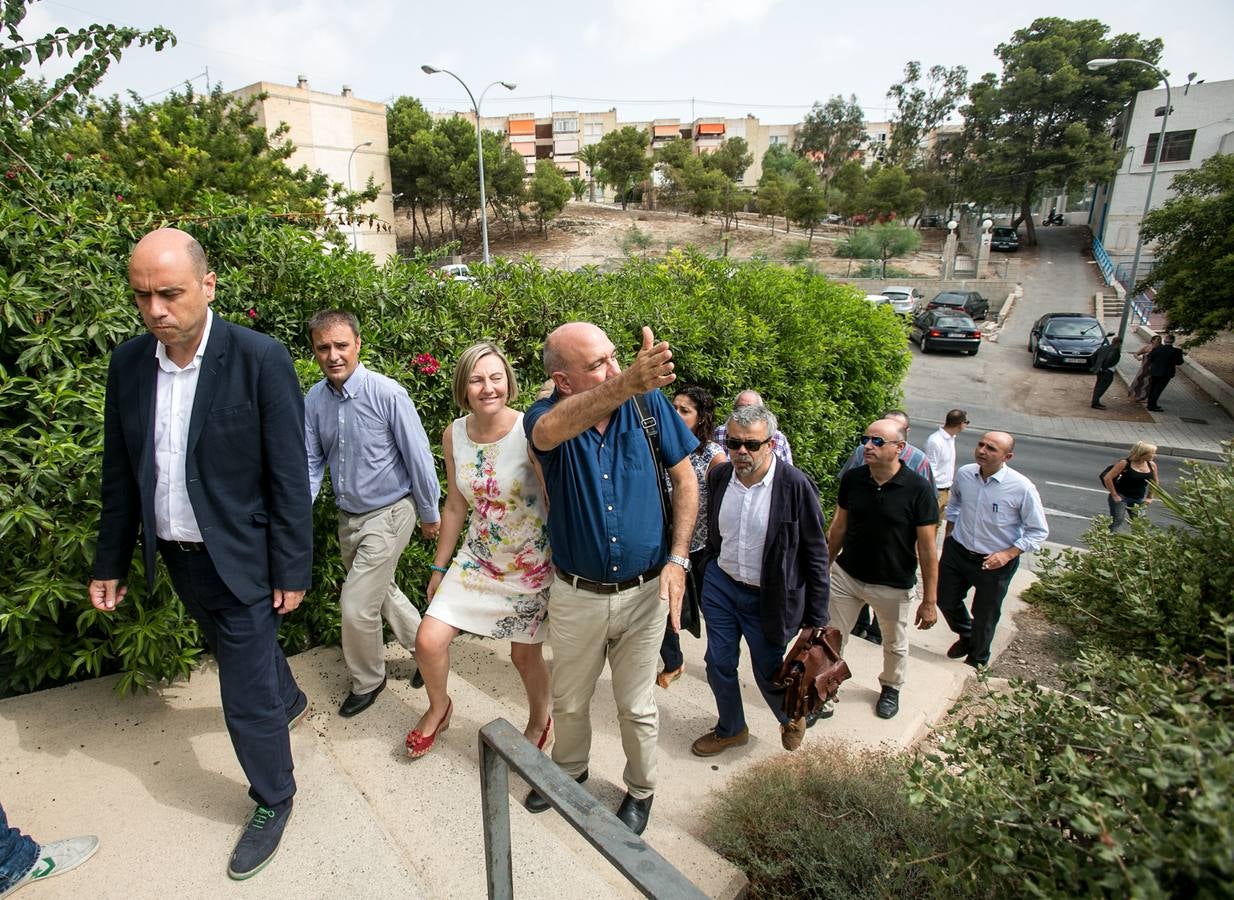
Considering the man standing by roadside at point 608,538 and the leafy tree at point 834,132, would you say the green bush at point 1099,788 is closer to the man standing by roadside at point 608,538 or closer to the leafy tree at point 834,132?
the man standing by roadside at point 608,538

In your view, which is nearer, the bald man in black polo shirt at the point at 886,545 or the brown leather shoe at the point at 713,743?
the brown leather shoe at the point at 713,743

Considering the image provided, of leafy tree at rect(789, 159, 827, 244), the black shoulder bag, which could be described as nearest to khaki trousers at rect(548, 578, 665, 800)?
the black shoulder bag

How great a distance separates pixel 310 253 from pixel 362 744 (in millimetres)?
2610

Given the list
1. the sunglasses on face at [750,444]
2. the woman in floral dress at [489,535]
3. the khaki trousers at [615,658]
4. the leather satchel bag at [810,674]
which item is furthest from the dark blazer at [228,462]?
the leather satchel bag at [810,674]

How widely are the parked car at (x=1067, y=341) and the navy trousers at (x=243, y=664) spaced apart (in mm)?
22863

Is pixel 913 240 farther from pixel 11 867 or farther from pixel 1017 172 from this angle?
pixel 11 867

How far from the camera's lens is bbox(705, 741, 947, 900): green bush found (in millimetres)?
2436

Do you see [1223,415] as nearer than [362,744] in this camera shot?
No

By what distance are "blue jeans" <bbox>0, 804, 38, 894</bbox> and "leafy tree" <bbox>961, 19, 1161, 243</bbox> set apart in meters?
45.5

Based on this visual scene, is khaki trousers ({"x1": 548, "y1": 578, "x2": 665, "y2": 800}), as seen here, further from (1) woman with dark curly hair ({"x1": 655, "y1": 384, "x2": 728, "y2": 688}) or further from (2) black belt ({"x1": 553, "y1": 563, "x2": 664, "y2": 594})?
(1) woman with dark curly hair ({"x1": 655, "y1": 384, "x2": 728, "y2": 688})

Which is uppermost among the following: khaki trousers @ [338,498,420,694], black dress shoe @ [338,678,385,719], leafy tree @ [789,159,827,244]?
leafy tree @ [789,159,827,244]

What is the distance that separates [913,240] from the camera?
37.3 metres

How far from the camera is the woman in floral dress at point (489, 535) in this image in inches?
109

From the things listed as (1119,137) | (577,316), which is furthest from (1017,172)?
(577,316)
